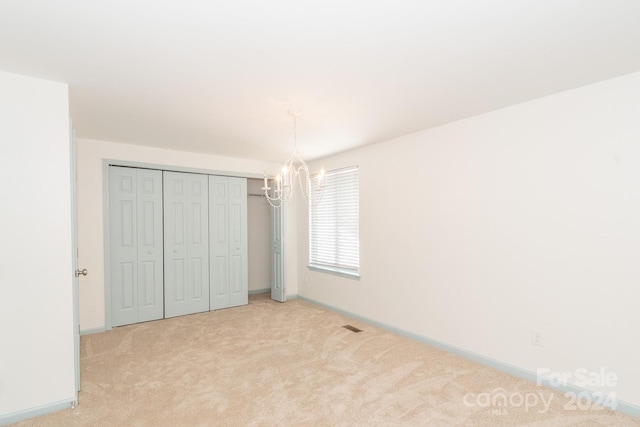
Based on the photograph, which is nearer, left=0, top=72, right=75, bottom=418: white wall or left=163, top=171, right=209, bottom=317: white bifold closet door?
left=0, top=72, right=75, bottom=418: white wall

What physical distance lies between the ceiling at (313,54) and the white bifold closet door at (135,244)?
130cm

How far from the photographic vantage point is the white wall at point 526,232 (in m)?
2.41

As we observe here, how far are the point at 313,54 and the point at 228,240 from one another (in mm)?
3826

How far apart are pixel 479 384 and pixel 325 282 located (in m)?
2.84

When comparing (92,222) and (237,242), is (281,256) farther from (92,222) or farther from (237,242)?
(92,222)

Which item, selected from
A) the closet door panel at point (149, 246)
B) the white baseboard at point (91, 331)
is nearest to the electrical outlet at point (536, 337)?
the closet door panel at point (149, 246)

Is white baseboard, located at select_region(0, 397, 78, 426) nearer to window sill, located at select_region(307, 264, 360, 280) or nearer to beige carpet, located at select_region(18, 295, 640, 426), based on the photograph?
beige carpet, located at select_region(18, 295, 640, 426)

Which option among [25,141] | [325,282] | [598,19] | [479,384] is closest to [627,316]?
[479,384]

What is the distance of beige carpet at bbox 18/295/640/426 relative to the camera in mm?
2318

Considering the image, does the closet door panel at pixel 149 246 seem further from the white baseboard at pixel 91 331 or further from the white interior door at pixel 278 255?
the white interior door at pixel 278 255

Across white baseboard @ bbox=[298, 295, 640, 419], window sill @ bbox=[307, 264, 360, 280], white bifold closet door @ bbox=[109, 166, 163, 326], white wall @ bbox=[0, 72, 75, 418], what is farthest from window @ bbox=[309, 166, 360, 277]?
white wall @ bbox=[0, 72, 75, 418]

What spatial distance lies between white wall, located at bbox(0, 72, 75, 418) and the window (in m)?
3.36

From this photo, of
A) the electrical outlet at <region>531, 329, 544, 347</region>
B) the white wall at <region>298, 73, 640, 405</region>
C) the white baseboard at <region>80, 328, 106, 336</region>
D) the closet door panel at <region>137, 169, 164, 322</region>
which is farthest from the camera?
the closet door panel at <region>137, 169, 164, 322</region>

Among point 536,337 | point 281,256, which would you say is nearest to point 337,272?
point 281,256
